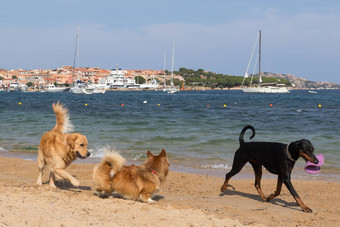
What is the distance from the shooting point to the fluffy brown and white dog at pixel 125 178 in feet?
18.8

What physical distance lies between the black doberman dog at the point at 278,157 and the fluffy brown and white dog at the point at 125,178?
1568mm

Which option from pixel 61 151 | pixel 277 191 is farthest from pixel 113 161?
pixel 277 191

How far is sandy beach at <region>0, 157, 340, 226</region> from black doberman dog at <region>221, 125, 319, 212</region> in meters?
0.36

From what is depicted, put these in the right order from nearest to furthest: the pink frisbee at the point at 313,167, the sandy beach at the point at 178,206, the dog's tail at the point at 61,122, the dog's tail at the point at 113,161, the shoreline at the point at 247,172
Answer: the sandy beach at the point at 178,206
the dog's tail at the point at 113,161
the pink frisbee at the point at 313,167
the dog's tail at the point at 61,122
the shoreline at the point at 247,172

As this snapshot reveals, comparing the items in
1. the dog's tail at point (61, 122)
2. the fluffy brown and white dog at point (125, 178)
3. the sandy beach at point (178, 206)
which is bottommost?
the sandy beach at point (178, 206)

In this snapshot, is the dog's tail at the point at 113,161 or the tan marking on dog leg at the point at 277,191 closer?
the dog's tail at the point at 113,161

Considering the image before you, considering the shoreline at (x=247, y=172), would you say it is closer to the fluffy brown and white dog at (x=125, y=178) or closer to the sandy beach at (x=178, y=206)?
Result: the sandy beach at (x=178, y=206)

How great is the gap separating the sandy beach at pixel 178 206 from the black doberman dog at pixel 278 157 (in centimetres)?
36

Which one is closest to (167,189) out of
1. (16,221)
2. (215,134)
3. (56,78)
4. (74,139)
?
(74,139)

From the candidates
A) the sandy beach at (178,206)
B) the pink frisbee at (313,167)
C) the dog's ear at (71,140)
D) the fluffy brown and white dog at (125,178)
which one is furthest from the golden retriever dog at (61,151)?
the pink frisbee at (313,167)

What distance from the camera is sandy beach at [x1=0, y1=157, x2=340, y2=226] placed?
455 cm

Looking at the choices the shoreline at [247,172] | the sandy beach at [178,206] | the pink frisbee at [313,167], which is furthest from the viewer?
the shoreline at [247,172]

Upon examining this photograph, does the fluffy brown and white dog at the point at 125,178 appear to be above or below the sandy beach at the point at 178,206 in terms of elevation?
above

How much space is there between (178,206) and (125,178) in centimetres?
90
